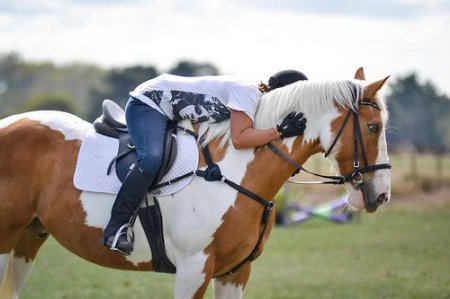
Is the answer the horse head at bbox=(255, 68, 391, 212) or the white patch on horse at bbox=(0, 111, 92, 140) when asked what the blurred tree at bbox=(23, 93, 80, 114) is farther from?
the horse head at bbox=(255, 68, 391, 212)

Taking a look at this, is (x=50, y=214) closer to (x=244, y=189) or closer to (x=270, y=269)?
(x=244, y=189)

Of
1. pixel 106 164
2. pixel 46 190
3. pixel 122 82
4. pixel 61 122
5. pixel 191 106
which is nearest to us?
pixel 191 106

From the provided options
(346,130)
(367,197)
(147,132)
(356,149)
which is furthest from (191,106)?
(367,197)

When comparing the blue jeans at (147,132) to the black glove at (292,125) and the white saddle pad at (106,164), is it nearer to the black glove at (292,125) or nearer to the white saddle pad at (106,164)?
the white saddle pad at (106,164)

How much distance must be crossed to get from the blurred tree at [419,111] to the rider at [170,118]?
223 feet

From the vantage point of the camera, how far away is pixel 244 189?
672 cm

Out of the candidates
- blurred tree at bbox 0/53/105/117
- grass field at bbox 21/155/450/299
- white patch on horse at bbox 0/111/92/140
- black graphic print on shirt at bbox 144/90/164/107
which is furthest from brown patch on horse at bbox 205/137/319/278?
blurred tree at bbox 0/53/105/117

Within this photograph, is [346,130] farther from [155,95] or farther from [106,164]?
[106,164]

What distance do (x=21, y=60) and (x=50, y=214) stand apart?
102 meters

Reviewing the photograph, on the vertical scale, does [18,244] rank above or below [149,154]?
below

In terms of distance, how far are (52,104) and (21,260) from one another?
222 feet

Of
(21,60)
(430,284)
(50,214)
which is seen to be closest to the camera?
(50,214)

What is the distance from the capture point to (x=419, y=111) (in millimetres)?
77062

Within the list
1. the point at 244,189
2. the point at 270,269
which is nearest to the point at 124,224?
the point at 244,189
